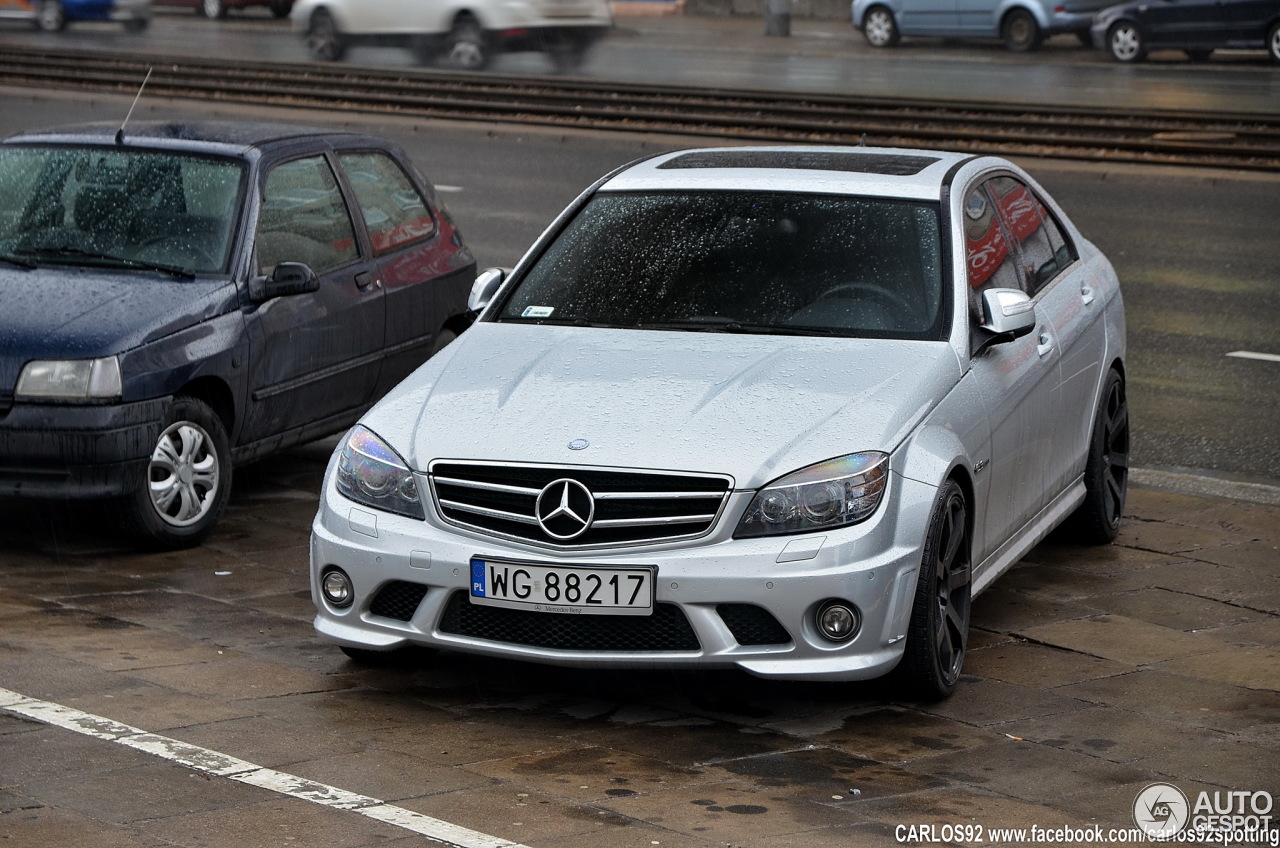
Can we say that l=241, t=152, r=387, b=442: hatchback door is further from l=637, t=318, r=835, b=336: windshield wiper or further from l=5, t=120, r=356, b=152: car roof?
l=637, t=318, r=835, b=336: windshield wiper

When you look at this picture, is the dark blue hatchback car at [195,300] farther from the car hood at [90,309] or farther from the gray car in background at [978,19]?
the gray car in background at [978,19]

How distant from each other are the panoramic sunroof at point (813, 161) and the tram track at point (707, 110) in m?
13.1

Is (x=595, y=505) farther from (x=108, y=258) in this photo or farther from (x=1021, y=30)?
(x=1021, y=30)

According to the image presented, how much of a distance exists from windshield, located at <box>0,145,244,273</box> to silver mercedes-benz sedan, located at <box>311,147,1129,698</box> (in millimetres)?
1745

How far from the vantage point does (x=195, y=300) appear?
7.88 m

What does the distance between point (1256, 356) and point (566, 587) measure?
24.4 feet

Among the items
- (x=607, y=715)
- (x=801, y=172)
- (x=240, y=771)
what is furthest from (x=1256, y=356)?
(x=240, y=771)

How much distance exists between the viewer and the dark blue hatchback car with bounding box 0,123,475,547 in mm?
7461

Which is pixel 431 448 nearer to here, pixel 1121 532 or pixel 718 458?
pixel 718 458

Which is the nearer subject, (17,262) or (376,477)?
(376,477)

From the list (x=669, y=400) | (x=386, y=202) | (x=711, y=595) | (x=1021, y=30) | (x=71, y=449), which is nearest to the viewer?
(x=711, y=595)

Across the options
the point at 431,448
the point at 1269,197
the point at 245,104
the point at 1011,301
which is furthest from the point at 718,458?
the point at 245,104

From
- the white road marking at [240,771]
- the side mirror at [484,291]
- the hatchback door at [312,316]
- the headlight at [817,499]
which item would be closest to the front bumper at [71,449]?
the hatchback door at [312,316]

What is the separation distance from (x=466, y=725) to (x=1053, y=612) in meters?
2.32
